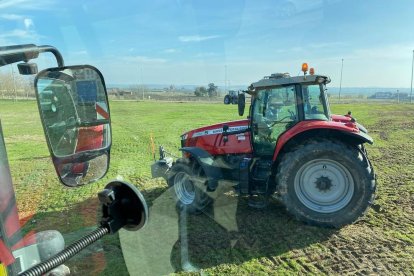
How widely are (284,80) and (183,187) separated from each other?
2086mm

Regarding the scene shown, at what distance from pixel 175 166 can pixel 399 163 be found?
487 cm

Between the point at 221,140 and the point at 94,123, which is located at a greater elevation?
the point at 94,123

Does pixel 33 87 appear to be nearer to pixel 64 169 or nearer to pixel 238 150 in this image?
pixel 64 169

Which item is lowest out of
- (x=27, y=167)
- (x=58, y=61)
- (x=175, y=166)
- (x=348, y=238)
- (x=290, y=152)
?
(x=348, y=238)

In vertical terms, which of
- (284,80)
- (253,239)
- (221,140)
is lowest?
(253,239)

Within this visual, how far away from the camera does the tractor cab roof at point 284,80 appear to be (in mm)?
4680

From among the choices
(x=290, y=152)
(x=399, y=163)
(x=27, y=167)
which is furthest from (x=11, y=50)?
(x=399, y=163)

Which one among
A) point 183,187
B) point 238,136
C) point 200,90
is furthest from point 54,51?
point 183,187

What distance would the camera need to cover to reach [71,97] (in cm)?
128

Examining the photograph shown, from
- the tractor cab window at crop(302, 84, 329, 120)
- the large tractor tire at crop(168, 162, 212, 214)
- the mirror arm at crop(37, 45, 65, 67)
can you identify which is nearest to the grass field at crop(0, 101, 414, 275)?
the large tractor tire at crop(168, 162, 212, 214)

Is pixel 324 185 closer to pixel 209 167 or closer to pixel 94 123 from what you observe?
pixel 209 167

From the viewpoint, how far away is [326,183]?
4.70 meters

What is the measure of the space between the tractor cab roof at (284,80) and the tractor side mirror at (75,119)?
372 cm

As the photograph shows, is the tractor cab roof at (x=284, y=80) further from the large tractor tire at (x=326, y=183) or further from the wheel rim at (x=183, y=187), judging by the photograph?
the wheel rim at (x=183, y=187)
